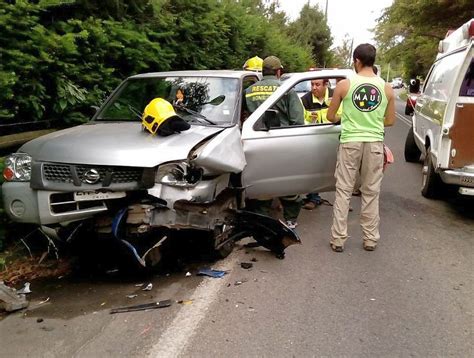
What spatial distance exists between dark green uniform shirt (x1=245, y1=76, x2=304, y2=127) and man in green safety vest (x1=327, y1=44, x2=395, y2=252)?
0.38 metres

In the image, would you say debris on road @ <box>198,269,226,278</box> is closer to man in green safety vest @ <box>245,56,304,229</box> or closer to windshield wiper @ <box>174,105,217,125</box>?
man in green safety vest @ <box>245,56,304,229</box>

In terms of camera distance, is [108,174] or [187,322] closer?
[187,322]

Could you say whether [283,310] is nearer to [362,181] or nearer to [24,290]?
[362,181]

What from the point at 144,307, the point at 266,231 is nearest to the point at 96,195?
the point at 144,307

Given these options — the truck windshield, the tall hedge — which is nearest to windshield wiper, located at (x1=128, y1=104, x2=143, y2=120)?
the truck windshield

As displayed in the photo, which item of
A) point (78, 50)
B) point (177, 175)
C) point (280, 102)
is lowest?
point (177, 175)

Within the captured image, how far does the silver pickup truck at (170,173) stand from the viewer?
12.0ft

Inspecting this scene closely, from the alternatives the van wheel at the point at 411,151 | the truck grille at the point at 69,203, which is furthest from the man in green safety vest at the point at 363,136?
the van wheel at the point at 411,151

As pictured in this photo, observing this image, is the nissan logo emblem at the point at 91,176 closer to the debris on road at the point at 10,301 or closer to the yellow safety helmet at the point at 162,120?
the yellow safety helmet at the point at 162,120

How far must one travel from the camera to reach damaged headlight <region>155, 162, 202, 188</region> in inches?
145

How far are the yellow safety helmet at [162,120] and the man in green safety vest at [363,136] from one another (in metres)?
1.63

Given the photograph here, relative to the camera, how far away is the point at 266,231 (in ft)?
14.5

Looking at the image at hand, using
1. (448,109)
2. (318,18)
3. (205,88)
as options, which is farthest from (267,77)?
(318,18)

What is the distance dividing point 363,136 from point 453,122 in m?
1.53
